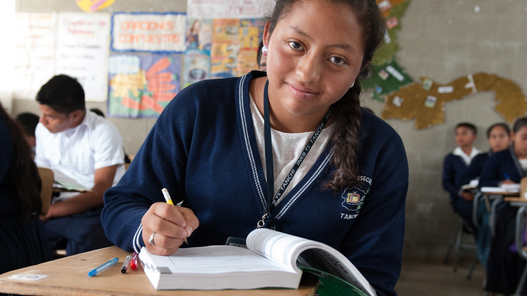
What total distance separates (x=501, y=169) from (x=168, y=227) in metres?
3.87

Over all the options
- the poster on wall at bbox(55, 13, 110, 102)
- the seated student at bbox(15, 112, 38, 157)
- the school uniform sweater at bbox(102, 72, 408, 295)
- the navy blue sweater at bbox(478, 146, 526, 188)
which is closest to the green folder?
the school uniform sweater at bbox(102, 72, 408, 295)

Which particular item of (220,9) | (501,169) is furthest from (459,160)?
(220,9)

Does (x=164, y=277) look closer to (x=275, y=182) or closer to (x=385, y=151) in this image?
(x=275, y=182)

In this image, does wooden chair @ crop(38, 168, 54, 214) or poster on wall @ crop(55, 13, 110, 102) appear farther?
poster on wall @ crop(55, 13, 110, 102)

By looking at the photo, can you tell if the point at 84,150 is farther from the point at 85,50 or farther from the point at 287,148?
the point at 85,50

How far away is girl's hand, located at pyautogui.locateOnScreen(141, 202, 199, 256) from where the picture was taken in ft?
2.32

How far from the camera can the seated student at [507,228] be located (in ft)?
10.4

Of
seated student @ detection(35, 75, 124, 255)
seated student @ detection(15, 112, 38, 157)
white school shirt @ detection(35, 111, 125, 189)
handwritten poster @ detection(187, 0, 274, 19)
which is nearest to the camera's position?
seated student @ detection(35, 75, 124, 255)

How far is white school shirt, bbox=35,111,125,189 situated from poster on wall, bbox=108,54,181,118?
77.7 inches

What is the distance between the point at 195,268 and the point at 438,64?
4.48 meters

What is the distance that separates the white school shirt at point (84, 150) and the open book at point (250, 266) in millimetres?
1970

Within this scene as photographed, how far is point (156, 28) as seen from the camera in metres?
4.68

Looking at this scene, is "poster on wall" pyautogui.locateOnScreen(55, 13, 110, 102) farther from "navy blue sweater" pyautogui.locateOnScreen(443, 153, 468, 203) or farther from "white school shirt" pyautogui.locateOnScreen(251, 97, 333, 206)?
"white school shirt" pyautogui.locateOnScreen(251, 97, 333, 206)

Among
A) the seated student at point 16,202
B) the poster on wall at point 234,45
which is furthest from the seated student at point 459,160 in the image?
the seated student at point 16,202
